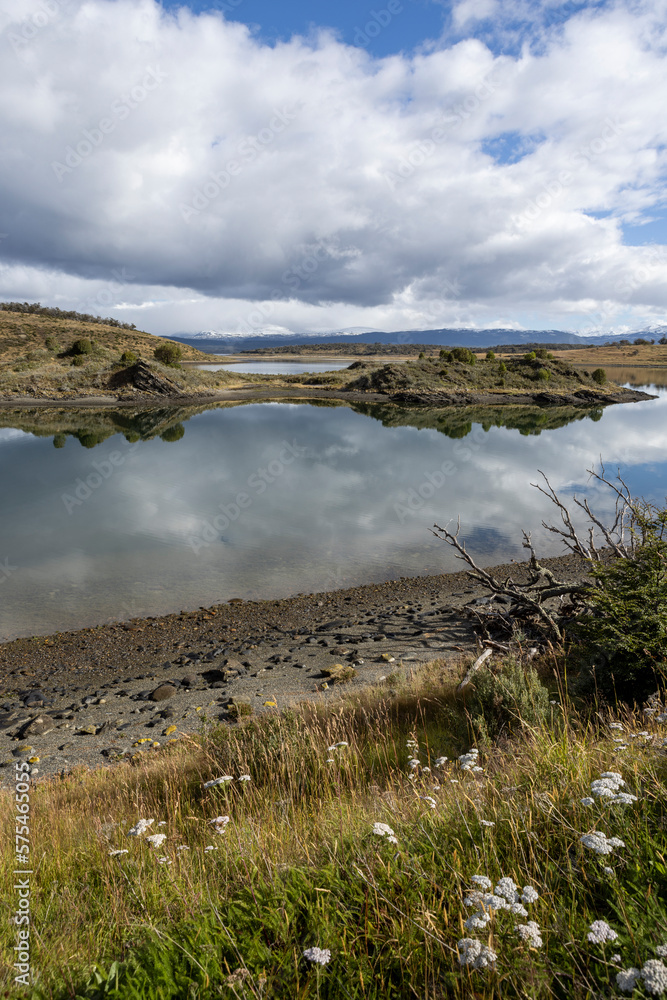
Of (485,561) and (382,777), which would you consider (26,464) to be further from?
(382,777)

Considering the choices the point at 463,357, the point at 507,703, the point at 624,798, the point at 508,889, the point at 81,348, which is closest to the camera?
the point at 508,889

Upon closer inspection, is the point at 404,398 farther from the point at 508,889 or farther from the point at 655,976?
the point at 655,976

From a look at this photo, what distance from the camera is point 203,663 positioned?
10.0 metres

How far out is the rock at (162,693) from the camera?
866 cm

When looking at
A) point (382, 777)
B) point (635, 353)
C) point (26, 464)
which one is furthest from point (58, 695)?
point (635, 353)

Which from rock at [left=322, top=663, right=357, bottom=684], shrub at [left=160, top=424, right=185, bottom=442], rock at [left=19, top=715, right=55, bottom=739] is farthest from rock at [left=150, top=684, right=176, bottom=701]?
shrub at [left=160, top=424, right=185, bottom=442]

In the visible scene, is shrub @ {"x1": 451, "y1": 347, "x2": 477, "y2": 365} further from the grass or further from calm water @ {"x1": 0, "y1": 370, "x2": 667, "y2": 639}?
the grass

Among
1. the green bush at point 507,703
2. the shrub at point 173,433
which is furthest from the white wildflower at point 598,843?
the shrub at point 173,433

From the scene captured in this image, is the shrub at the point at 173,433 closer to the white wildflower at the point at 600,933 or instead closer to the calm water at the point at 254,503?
the calm water at the point at 254,503

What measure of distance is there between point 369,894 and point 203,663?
26.5 ft

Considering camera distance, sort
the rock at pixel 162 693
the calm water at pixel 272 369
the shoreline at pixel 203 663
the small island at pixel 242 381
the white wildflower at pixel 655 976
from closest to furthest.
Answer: the white wildflower at pixel 655 976 → the shoreline at pixel 203 663 → the rock at pixel 162 693 → the small island at pixel 242 381 → the calm water at pixel 272 369

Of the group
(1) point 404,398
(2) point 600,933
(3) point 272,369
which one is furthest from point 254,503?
(3) point 272,369

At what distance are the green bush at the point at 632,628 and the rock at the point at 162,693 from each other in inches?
250

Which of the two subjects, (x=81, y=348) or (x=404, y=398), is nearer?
(x=404, y=398)
